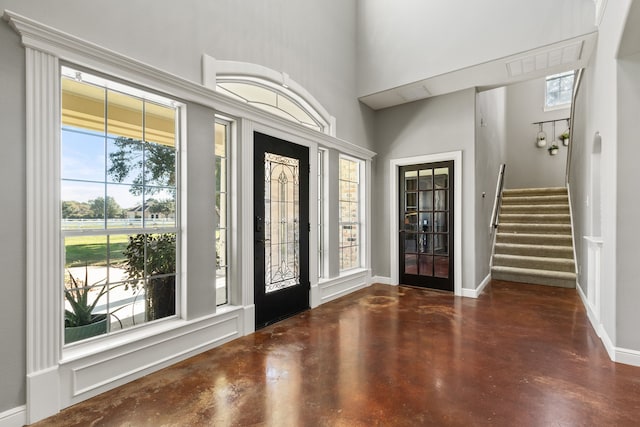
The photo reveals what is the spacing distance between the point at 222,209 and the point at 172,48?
145cm

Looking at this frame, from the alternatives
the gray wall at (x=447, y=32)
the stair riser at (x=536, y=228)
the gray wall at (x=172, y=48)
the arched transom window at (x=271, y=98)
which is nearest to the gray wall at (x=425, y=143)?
the gray wall at (x=447, y=32)

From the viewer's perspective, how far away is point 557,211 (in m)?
6.62

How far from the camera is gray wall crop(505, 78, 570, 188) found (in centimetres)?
825

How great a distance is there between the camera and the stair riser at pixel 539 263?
5.19 meters

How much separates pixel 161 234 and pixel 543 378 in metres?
3.18

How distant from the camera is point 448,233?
4.75 metres

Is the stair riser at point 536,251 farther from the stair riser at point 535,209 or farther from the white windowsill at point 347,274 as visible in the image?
the white windowsill at point 347,274

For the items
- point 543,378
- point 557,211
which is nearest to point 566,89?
point 557,211

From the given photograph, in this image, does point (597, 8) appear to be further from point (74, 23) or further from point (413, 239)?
point (74, 23)

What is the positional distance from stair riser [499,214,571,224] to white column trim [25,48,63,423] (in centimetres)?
745

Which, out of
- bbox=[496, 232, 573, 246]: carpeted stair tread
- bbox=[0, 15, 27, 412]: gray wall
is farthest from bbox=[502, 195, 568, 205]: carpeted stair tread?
bbox=[0, 15, 27, 412]: gray wall

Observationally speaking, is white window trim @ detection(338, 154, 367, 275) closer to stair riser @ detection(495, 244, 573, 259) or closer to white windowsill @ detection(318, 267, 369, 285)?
white windowsill @ detection(318, 267, 369, 285)

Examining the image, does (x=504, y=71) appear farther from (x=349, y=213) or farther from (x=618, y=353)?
(x=618, y=353)

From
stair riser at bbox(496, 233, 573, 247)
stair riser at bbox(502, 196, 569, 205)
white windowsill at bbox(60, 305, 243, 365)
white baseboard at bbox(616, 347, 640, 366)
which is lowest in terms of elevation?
white baseboard at bbox(616, 347, 640, 366)
